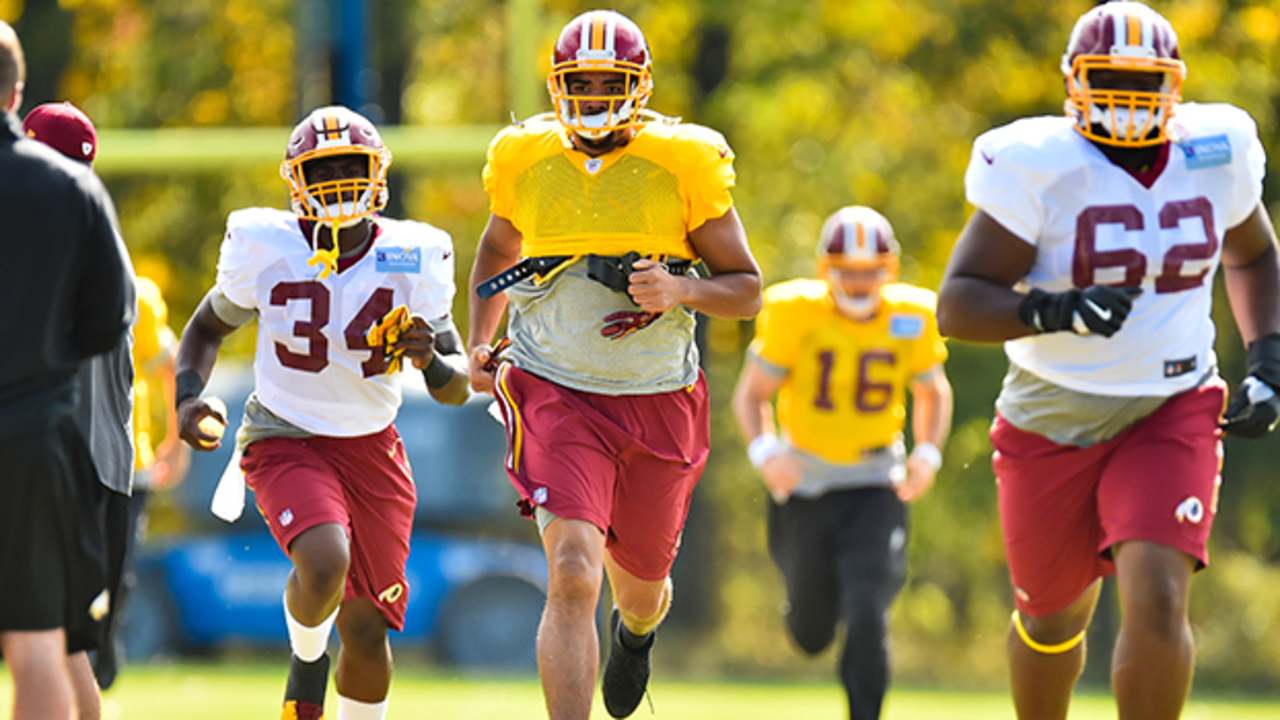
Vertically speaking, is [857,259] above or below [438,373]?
below

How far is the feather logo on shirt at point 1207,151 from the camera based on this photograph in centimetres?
594

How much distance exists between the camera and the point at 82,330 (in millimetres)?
5230

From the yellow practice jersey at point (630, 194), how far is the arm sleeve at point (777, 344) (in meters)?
2.71

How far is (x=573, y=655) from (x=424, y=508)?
8825 mm

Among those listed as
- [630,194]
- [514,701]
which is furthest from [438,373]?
[514,701]

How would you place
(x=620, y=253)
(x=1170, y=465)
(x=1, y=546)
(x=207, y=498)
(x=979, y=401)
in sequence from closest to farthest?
(x=1, y=546)
(x=1170, y=465)
(x=620, y=253)
(x=979, y=401)
(x=207, y=498)

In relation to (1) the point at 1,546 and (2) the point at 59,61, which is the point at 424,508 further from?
(1) the point at 1,546

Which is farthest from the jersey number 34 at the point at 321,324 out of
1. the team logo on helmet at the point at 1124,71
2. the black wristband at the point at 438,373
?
the team logo on helmet at the point at 1124,71

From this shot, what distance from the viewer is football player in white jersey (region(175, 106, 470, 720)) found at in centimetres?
664

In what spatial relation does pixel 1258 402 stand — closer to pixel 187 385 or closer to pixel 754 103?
pixel 187 385

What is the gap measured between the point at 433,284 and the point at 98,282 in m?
1.66

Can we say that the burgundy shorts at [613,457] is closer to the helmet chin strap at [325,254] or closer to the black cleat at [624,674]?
the black cleat at [624,674]

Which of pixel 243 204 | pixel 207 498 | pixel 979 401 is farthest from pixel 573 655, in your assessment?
pixel 243 204

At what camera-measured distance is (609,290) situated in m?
6.38
